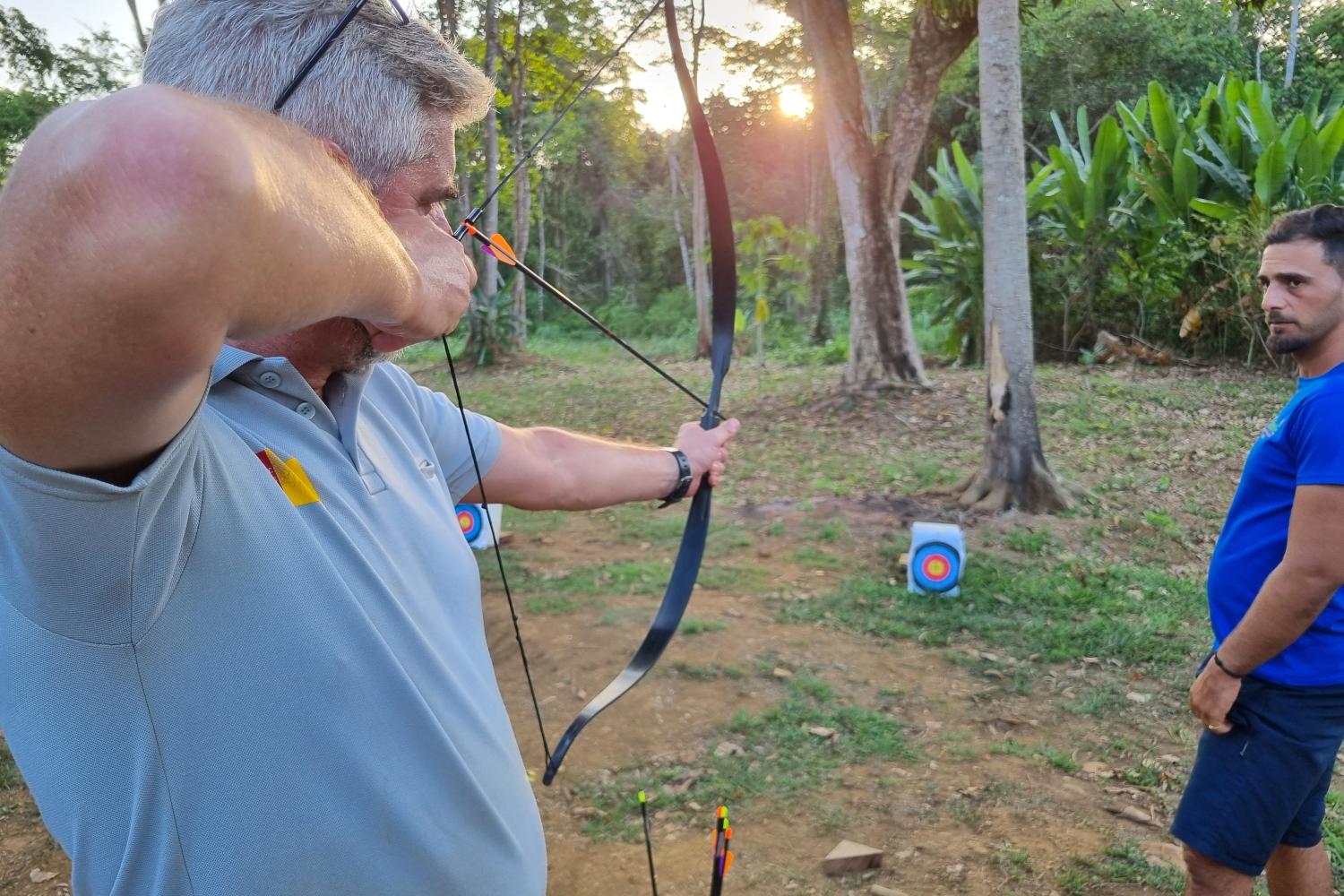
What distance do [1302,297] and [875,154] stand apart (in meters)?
6.05

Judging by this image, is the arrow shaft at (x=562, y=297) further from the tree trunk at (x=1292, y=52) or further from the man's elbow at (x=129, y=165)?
the tree trunk at (x=1292, y=52)

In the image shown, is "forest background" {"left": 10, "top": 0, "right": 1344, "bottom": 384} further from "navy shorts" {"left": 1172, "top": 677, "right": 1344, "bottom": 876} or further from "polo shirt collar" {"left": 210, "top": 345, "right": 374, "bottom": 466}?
"navy shorts" {"left": 1172, "top": 677, "right": 1344, "bottom": 876}

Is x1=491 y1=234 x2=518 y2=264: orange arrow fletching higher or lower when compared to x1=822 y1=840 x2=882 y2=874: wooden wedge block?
higher

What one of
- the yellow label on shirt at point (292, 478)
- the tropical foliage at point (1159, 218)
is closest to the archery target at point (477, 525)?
the yellow label on shirt at point (292, 478)

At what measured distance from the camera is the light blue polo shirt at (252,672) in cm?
70

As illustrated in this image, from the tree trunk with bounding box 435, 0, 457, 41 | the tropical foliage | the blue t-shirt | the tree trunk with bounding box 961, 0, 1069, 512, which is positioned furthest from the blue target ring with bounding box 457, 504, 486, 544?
the tree trunk with bounding box 435, 0, 457, 41

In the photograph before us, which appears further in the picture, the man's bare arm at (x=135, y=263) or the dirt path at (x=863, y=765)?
the dirt path at (x=863, y=765)

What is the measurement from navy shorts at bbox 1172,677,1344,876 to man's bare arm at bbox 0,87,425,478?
78.6 inches

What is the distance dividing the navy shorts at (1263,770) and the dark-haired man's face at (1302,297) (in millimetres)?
702

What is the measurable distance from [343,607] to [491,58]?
11.8 m

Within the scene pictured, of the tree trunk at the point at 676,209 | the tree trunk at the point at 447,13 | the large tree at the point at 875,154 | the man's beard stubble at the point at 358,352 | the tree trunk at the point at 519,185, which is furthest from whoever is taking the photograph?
the tree trunk at the point at 676,209

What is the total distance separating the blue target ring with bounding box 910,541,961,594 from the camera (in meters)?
4.45

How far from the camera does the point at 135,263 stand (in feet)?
1.63

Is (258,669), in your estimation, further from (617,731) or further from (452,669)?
(617,731)
